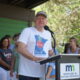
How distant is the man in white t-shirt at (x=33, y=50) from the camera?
12.0ft

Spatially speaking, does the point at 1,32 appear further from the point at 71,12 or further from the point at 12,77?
the point at 71,12

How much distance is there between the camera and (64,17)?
18.7 m

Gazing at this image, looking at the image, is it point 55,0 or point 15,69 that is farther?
point 55,0

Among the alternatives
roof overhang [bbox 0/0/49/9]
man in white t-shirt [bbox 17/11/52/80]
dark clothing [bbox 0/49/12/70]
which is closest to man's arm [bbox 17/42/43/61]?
man in white t-shirt [bbox 17/11/52/80]

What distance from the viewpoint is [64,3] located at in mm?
17016

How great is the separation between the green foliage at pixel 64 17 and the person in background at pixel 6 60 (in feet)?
32.2

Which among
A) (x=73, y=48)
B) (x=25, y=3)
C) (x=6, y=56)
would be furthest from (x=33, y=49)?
(x=25, y=3)

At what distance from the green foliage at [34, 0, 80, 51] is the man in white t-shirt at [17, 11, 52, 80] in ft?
40.2

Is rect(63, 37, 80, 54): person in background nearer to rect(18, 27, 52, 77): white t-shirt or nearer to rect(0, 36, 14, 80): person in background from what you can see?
rect(0, 36, 14, 80): person in background

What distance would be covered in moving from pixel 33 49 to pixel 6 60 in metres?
2.73

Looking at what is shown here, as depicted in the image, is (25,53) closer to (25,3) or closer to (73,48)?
(73,48)

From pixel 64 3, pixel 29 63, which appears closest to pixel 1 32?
pixel 29 63

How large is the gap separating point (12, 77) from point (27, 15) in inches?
180

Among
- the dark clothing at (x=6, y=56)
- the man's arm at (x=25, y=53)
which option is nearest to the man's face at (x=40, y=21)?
the man's arm at (x=25, y=53)
